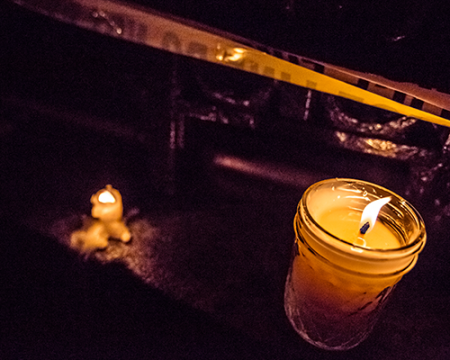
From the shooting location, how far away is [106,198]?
647 mm

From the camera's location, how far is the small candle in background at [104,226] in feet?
2.07

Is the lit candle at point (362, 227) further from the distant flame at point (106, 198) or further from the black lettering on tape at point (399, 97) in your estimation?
the distant flame at point (106, 198)

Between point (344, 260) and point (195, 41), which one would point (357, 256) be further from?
point (195, 41)

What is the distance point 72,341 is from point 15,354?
0.32ft

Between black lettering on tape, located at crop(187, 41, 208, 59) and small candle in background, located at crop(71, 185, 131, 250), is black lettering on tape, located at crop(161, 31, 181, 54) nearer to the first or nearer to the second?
black lettering on tape, located at crop(187, 41, 208, 59)

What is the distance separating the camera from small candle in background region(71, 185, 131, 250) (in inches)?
24.9

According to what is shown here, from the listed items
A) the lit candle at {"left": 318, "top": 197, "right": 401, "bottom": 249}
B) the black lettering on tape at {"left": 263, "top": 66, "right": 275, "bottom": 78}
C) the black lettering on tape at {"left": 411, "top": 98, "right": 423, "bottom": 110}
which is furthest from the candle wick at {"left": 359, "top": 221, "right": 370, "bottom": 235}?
the black lettering on tape at {"left": 263, "top": 66, "right": 275, "bottom": 78}

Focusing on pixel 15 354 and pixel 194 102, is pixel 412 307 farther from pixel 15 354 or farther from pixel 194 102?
pixel 15 354

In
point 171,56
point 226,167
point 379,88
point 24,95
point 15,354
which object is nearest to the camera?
point 379,88

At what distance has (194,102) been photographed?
0.67 meters

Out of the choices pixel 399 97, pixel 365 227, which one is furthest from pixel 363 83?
pixel 365 227

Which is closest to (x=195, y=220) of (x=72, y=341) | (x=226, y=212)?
(x=226, y=212)

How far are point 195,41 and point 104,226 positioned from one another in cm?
39

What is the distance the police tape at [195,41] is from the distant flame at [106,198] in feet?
0.97
